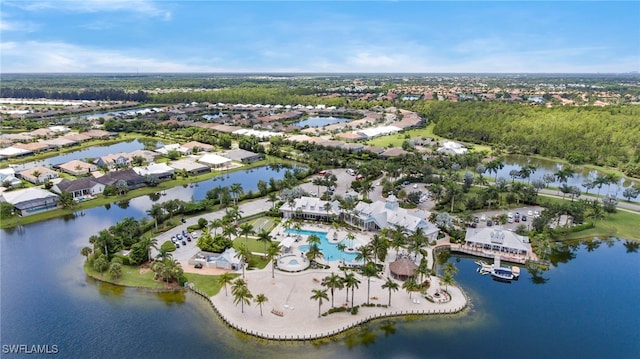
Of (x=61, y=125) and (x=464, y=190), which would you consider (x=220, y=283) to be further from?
(x=61, y=125)

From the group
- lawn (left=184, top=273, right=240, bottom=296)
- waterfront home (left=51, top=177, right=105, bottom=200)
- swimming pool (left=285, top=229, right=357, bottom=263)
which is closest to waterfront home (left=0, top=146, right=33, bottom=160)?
waterfront home (left=51, top=177, right=105, bottom=200)

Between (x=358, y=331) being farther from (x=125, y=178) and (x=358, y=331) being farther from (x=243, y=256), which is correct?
(x=125, y=178)

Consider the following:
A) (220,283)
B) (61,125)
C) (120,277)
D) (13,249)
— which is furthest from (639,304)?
(61,125)

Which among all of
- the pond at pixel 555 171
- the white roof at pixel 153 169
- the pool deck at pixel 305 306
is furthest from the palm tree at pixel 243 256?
the pond at pixel 555 171

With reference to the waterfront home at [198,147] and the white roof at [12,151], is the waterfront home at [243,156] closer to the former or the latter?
the waterfront home at [198,147]

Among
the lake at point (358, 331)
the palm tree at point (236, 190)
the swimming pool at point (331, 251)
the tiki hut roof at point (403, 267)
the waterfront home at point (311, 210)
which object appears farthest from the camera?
the palm tree at point (236, 190)

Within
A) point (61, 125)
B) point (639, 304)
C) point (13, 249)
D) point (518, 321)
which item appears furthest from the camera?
point (61, 125)
